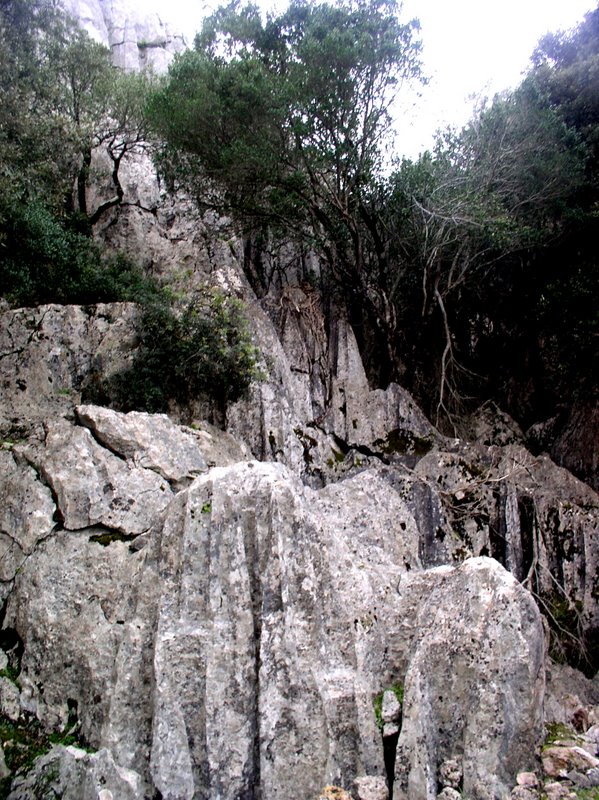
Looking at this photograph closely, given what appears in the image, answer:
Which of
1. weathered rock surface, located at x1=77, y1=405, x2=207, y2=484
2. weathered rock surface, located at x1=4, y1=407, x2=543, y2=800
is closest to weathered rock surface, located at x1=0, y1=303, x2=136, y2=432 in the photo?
weathered rock surface, located at x1=77, y1=405, x2=207, y2=484

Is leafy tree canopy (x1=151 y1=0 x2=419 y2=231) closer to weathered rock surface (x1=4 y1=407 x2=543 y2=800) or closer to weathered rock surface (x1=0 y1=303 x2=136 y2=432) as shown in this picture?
weathered rock surface (x1=0 y1=303 x2=136 y2=432)

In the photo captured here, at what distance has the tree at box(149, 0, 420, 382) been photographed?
19297mm

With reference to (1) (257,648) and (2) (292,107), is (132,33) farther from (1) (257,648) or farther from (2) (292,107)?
(1) (257,648)

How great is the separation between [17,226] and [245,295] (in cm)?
638

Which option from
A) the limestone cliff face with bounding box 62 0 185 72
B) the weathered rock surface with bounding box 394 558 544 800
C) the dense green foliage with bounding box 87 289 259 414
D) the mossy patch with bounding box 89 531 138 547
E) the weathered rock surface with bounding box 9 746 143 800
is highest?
the limestone cliff face with bounding box 62 0 185 72

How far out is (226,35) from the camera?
21.6 metres

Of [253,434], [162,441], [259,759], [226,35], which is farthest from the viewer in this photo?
[226,35]

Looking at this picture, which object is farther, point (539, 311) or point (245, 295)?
point (539, 311)

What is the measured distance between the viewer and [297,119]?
63.3ft

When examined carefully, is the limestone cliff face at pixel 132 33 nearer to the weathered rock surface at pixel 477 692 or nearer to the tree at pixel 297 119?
the tree at pixel 297 119

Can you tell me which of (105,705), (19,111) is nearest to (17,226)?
(19,111)

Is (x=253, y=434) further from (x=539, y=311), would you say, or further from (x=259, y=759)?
(x=539, y=311)

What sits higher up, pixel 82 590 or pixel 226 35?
pixel 226 35

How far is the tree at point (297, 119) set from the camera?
1930 cm
